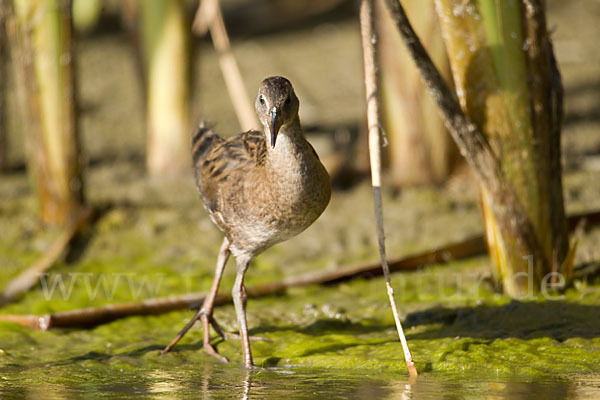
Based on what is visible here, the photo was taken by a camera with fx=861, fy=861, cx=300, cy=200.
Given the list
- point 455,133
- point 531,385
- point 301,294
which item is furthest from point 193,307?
point 531,385

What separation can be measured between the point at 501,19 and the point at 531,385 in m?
2.00

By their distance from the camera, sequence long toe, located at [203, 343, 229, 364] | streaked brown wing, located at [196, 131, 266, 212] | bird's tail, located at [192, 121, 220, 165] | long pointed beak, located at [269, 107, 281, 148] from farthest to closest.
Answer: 1. bird's tail, located at [192, 121, 220, 165]
2. streaked brown wing, located at [196, 131, 266, 212]
3. long toe, located at [203, 343, 229, 364]
4. long pointed beak, located at [269, 107, 281, 148]

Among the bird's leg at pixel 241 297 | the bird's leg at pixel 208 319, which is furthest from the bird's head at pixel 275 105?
the bird's leg at pixel 208 319

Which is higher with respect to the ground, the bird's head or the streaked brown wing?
the bird's head

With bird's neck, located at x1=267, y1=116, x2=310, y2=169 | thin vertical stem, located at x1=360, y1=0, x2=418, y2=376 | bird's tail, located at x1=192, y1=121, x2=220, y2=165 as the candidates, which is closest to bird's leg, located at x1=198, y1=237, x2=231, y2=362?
bird's tail, located at x1=192, y1=121, x2=220, y2=165

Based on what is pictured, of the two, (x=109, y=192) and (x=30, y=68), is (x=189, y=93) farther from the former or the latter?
(x=30, y=68)

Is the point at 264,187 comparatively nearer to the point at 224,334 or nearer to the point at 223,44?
the point at 224,334

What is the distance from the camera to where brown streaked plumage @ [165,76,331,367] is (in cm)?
417

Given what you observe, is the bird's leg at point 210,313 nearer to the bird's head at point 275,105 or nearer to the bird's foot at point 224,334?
the bird's foot at point 224,334

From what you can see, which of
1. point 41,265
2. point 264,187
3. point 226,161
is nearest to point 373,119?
point 264,187

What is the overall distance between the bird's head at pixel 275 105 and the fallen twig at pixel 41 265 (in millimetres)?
2434

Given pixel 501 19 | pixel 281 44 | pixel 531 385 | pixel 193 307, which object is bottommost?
pixel 531 385

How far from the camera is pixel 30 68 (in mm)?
6223

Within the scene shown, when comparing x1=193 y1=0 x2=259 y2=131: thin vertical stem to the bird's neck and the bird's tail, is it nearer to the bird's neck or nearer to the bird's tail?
the bird's tail
